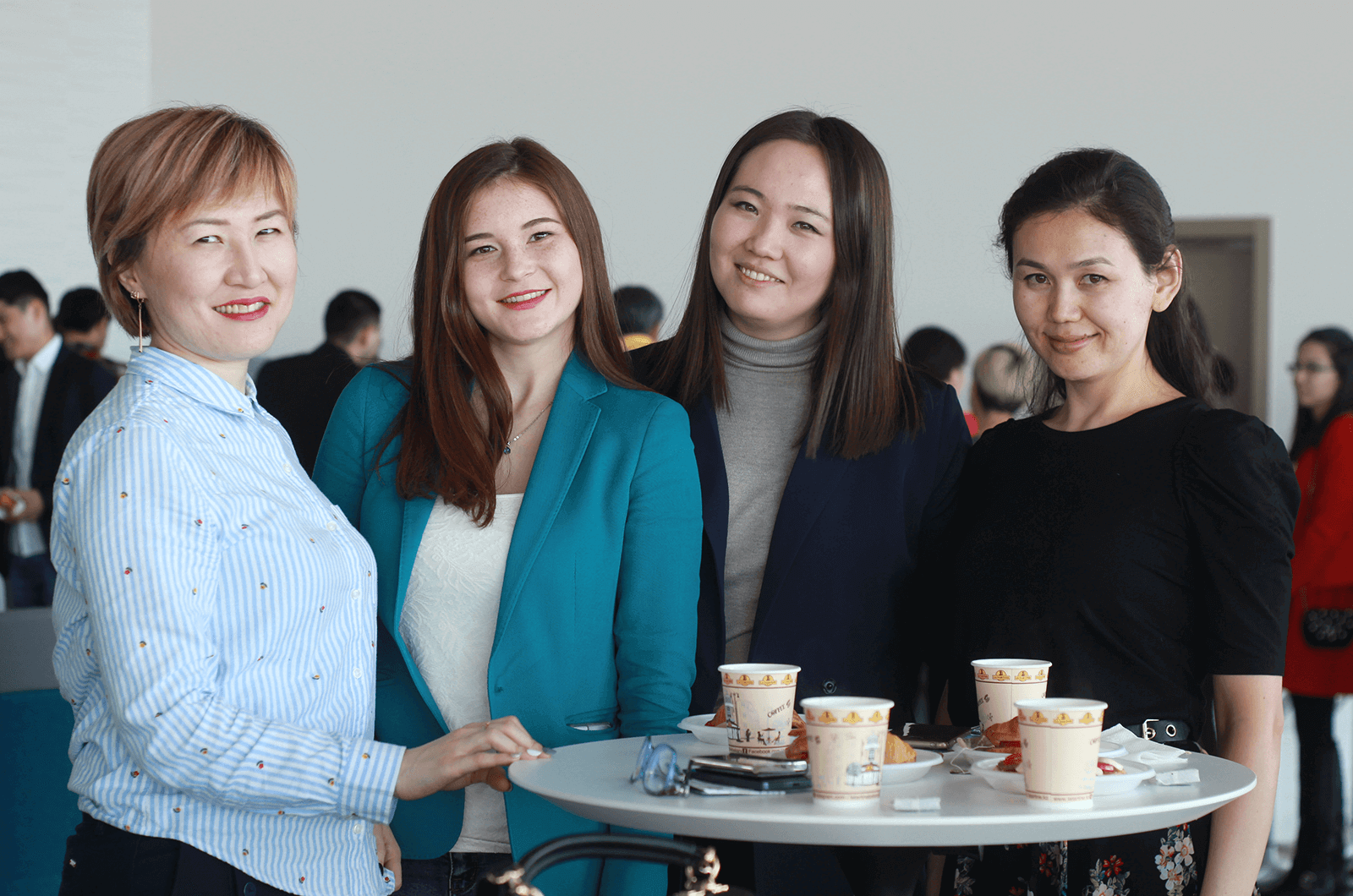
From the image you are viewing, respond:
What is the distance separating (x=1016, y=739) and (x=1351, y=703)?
494 cm

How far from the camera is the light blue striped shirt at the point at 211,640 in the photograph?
1211 mm

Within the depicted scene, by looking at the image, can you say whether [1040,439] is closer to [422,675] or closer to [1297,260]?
[422,675]

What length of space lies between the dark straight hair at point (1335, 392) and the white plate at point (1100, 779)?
334 centimetres

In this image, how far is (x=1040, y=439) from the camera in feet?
5.92

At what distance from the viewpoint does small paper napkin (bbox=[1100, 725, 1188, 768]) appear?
4.16 ft

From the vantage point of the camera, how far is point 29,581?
5035mm

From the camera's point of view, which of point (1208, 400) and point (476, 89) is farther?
point (476, 89)

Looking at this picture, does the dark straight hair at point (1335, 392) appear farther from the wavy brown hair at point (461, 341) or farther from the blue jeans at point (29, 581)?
the blue jeans at point (29, 581)

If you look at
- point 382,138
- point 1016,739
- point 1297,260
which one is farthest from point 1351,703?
point 382,138

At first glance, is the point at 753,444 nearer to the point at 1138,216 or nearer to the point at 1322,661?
the point at 1138,216

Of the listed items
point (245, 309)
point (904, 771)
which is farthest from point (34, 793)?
point (904, 771)

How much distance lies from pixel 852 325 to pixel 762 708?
842 mm

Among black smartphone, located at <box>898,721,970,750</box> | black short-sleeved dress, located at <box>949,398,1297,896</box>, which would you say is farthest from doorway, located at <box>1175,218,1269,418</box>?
black smartphone, located at <box>898,721,970,750</box>

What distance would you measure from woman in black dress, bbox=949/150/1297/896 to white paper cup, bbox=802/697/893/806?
576 mm
